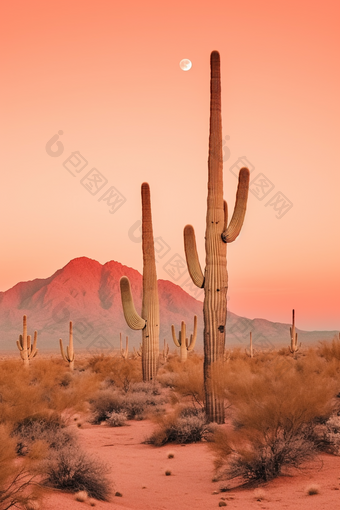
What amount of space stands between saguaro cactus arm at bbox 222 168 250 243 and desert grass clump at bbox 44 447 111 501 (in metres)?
7.87

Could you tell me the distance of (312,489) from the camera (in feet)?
28.4

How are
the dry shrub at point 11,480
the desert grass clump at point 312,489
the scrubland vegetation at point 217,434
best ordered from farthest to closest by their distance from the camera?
1. the desert grass clump at point 312,489
2. the scrubland vegetation at point 217,434
3. the dry shrub at point 11,480

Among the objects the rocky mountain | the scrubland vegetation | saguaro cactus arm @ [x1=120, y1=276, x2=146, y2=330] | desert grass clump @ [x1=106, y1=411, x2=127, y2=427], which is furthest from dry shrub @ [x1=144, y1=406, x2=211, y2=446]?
the rocky mountain

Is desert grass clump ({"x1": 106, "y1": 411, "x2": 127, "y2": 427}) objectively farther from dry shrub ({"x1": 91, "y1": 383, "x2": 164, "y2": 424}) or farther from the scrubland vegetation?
the scrubland vegetation

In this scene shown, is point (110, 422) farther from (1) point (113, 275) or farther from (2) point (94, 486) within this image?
(1) point (113, 275)

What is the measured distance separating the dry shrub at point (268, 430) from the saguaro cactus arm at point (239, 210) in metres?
5.51

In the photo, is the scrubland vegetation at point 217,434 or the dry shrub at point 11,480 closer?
the dry shrub at point 11,480

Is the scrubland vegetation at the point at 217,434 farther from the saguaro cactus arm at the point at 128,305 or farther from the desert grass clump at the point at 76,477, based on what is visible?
the saguaro cactus arm at the point at 128,305

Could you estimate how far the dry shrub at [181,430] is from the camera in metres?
14.1

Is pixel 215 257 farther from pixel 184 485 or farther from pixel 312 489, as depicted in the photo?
pixel 312 489

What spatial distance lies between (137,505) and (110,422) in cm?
908

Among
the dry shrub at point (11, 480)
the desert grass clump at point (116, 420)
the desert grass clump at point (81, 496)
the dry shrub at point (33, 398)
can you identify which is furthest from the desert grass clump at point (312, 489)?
the desert grass clump at point (116, 420)

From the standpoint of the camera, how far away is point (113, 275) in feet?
592

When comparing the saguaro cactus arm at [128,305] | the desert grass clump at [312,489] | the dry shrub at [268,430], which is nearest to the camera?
the desert grass clump at [312,489]
